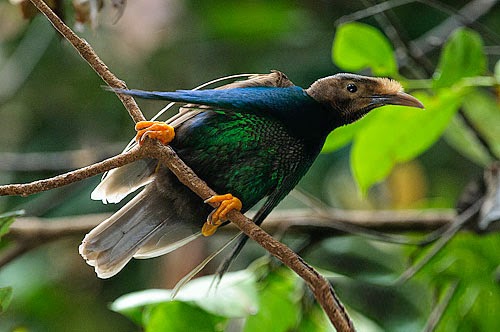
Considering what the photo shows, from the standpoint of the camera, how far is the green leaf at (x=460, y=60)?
2016mm

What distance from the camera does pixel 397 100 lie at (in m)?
1.72

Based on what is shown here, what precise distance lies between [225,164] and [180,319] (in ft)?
1.28

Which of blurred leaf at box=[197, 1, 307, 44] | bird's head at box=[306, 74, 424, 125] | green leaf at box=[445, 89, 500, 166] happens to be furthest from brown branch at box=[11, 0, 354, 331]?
blurred leaf at box=[197, 1, 307, 44]

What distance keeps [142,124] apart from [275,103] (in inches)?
12.4

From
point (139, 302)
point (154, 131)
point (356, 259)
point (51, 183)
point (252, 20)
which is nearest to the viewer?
point (51, 183)

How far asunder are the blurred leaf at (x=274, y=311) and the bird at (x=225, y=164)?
36 cm

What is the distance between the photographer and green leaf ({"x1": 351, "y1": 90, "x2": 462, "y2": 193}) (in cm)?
214

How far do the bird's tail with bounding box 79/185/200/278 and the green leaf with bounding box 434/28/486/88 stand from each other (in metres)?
0.71

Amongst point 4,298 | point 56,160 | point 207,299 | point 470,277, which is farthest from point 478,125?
point 4,298

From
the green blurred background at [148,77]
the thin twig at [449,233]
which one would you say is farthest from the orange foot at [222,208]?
the green blurred background at [148,77]

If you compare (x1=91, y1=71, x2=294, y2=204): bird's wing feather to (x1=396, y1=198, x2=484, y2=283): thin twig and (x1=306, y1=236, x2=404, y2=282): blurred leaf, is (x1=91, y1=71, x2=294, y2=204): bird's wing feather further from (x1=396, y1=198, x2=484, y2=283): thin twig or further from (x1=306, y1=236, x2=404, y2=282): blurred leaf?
(x1=306, y1=236, x2=404, y2=282): blurred leaf

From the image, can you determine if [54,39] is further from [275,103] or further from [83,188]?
[275,103]

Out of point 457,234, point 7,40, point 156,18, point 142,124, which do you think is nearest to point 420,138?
point 457,234

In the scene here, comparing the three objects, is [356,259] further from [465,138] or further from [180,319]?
[180,319]
